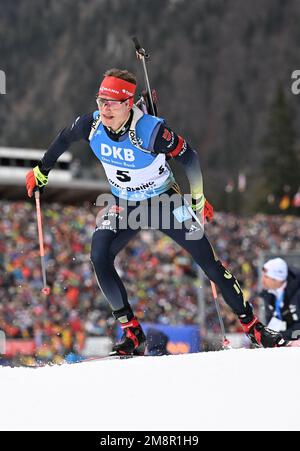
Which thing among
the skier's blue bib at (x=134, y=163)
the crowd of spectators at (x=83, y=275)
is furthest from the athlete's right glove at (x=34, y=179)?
the crowd of spectators at (x=83, y=275)

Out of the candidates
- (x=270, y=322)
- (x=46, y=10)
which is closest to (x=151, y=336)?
(x=270, y=322)

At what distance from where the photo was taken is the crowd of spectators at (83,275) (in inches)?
741

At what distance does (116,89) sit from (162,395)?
248 centimetres

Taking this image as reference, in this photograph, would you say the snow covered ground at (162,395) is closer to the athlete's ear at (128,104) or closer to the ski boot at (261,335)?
the ski boot at (261,335)

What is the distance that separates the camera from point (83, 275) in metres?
22.1

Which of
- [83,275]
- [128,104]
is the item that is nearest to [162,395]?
[128,104]

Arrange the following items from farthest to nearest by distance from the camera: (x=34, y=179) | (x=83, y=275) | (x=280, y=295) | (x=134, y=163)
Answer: (x=83, y=275) → (x=280, y=295) → (x=34, y=179) → (x=134, y=163)

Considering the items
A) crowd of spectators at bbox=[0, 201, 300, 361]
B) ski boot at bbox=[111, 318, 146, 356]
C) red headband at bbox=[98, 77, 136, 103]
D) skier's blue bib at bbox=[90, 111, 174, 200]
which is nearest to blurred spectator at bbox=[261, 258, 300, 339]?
ski boot at bbox=[111, 318, 146, 356]

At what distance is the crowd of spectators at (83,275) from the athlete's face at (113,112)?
10.6 metres

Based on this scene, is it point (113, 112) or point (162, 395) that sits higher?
point (113, 112)

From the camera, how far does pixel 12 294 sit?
67.0 ft

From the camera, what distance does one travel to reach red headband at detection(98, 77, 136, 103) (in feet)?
19.6

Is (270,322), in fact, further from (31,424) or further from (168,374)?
(31,424)

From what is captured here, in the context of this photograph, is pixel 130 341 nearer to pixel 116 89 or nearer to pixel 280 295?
pixel 116 89
